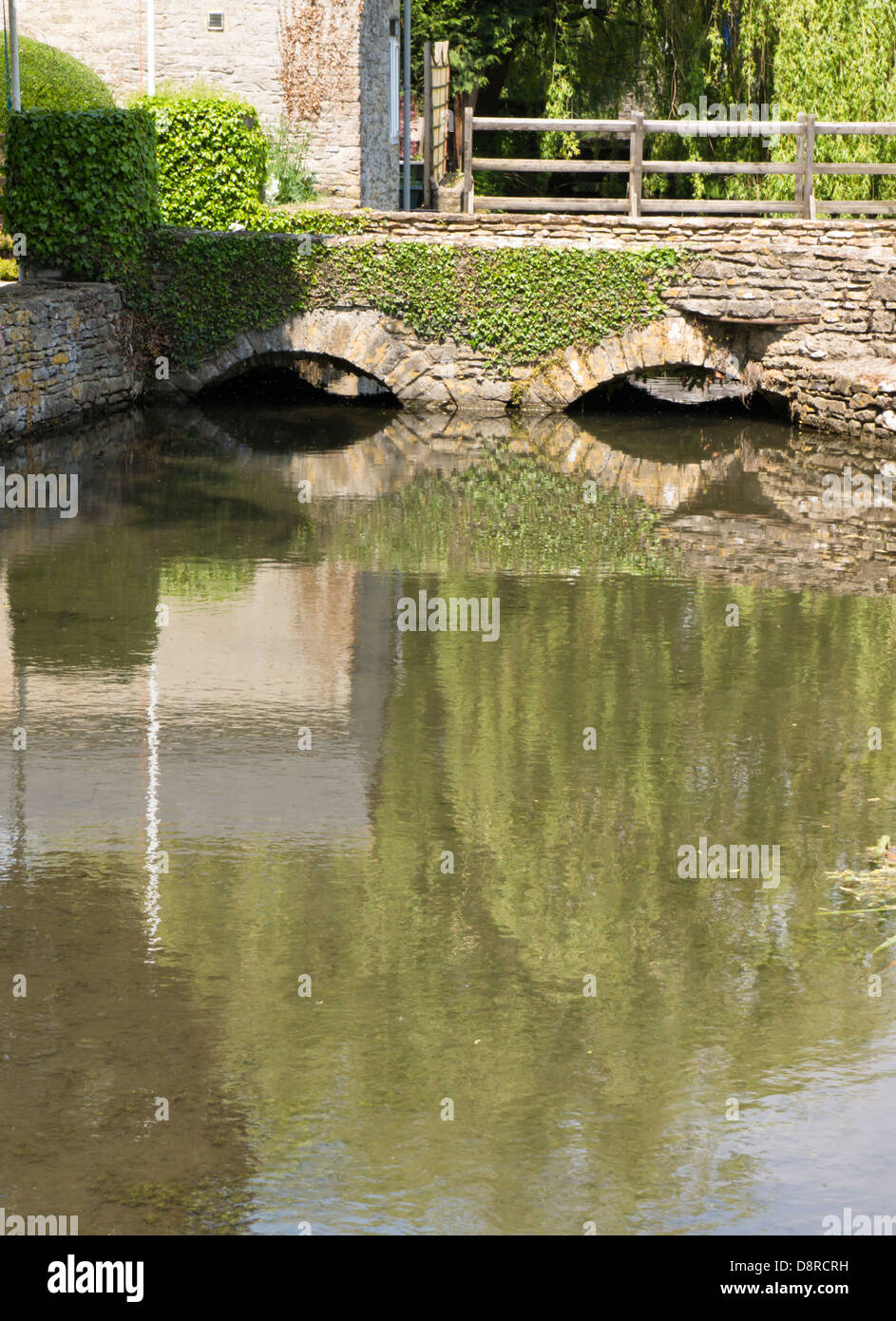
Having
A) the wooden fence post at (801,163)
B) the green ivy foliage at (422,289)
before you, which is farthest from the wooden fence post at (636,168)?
the wooden fence post at (801,163)

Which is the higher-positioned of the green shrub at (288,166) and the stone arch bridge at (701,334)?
the green shrub at (288,166)

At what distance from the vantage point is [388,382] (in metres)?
19.8

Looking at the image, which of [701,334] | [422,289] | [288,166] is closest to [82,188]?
[422,289]

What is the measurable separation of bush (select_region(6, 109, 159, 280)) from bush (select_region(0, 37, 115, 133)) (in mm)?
2655

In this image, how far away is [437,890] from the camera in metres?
6.43

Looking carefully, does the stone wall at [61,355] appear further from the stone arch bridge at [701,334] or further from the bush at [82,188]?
the stone arch bridge at [701,334]

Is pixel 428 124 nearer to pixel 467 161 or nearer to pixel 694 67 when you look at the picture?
pixel 694 67

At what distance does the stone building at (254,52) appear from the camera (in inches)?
936

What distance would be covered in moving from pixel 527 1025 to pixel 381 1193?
108 centimetres

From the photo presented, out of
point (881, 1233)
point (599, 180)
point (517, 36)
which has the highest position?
A: point (517, 36)

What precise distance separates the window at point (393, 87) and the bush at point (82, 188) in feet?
25.7

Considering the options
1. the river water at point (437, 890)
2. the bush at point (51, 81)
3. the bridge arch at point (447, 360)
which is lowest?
the river water at point (437, 890)

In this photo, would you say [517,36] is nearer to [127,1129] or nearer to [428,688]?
[428,688]

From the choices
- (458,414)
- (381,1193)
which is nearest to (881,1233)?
(381,1193)
